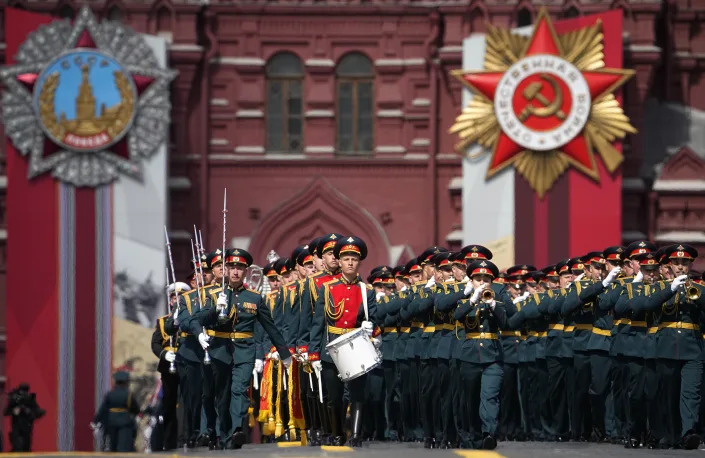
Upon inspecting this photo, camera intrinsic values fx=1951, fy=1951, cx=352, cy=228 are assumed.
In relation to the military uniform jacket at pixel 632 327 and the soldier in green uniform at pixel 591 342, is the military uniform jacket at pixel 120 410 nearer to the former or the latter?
the soldier in green uniform at pixel 591 342

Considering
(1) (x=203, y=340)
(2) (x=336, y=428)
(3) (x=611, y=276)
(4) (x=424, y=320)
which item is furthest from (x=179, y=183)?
(3) (x=611, y=276)

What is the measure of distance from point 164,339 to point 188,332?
2.04 meters

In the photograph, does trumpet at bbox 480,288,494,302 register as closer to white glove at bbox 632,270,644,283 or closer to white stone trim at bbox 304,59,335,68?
white glove at bbox 632,270,644,283

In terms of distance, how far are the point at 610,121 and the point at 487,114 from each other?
1.97m

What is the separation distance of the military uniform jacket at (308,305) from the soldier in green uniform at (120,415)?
390 centimetres

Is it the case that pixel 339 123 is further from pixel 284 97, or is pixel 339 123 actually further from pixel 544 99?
pixel 544 99

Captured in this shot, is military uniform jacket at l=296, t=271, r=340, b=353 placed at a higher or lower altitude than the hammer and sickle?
lower

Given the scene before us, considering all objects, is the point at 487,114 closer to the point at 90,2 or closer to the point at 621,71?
the point at 621,71

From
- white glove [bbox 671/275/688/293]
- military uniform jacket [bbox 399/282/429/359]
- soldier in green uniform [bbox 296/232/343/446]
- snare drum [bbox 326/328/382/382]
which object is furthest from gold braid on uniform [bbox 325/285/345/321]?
white glove [bbox 671/275/688/293]

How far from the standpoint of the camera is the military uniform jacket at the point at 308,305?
17.6 meters

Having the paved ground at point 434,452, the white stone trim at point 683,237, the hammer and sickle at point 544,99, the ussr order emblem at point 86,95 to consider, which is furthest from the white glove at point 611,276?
the ussr order emblem at point 86,95

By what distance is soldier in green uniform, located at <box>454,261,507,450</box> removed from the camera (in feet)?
57.3

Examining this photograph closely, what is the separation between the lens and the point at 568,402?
20078 mm

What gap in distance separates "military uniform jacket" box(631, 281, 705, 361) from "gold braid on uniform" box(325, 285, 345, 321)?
264 centimetres
